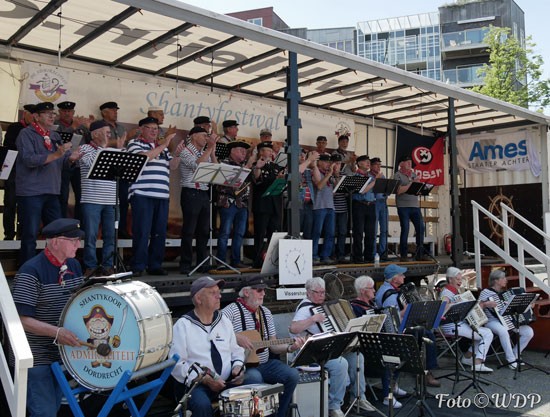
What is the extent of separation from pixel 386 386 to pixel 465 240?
8.35 metres

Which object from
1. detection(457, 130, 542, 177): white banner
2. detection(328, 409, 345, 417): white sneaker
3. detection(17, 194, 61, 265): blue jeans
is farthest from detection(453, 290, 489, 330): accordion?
detection(17, 194, 61, 265): blue jeans

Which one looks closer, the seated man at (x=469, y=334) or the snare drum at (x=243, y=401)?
the snare drum at (x=243, y=401)

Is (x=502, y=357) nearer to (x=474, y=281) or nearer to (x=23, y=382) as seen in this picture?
(x=474, y=281)

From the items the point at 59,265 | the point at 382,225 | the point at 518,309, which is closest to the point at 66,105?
the point at 59,265

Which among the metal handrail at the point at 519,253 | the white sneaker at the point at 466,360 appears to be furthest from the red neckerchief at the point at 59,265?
the metal handrail at the point at 519,253

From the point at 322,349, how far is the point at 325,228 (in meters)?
4.74

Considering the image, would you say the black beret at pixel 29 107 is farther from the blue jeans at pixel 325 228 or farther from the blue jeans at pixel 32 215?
the blue jeans at pixel 325 228

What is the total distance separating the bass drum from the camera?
409 cm

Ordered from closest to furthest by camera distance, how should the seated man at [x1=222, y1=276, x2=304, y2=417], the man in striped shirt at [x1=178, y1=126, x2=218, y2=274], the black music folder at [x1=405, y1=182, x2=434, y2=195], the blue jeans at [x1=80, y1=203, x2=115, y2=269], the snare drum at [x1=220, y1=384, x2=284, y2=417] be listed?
the snare drum at [x1=220, y1=384, x2=284, y2=417]
the seated man at [x1=222, y1=276, x2=304, y2=417]
the blue jeans at [x1=80, y1=203, x2=115, y2=269]
the man in striped shirt at [x1=178, y1=126, x2=218, y2=274]
the black music folder at [x1=405, y1=182, x2=434, y2=195]

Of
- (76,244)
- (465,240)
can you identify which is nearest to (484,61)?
(465,240)

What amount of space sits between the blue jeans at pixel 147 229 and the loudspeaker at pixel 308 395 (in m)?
2.48

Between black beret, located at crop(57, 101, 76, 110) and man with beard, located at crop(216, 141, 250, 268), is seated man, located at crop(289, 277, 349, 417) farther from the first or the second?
black beret, located at crop(57, 101, 76, 110)

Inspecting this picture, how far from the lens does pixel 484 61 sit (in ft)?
173

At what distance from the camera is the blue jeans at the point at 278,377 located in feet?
18.2
